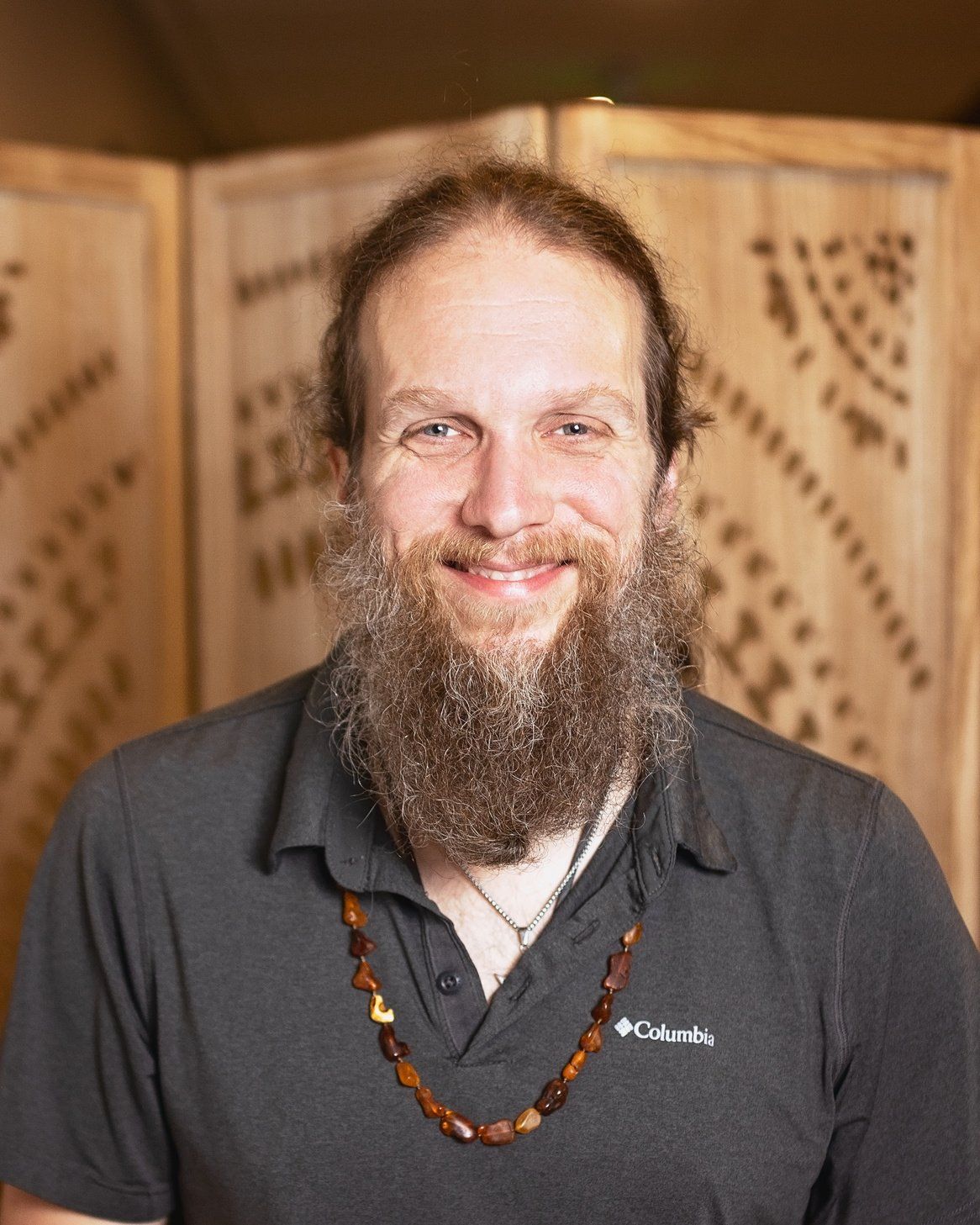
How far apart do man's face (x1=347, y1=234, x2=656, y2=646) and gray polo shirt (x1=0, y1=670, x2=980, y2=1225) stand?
25cm

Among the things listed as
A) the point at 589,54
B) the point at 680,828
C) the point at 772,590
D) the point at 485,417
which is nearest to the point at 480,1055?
the point at 680,828

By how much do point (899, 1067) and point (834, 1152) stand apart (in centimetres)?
12

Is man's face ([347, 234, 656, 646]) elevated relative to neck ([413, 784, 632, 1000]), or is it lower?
elevated

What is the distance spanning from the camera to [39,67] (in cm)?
328

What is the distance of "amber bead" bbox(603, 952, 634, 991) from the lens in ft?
4.02

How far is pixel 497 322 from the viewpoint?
51.4 inches

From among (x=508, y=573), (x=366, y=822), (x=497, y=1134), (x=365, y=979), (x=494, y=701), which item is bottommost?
(x=497, y=1134)

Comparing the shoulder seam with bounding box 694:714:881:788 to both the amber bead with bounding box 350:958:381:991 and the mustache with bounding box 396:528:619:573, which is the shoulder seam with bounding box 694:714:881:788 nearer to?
the mustache with bounding box 396:528:619:573

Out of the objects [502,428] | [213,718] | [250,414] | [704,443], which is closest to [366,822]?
[213,718]

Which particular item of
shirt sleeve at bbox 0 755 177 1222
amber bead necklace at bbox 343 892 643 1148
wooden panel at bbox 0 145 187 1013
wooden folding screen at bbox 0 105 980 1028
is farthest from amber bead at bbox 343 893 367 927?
wooden panel at bbox 0 145 187 1013

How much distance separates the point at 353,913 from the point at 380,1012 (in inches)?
4.1

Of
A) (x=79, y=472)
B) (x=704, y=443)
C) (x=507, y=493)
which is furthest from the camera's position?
(x=79, y=472)

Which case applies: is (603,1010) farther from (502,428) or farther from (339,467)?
(339,467)

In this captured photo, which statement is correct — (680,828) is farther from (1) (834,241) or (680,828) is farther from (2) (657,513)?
(1) (834,241)
